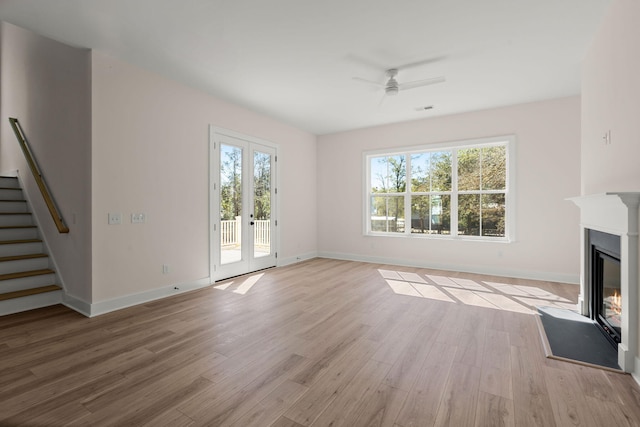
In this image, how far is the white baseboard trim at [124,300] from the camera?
3330mm

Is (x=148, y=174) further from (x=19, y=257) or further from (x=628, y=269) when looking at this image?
(x=628, y=269)

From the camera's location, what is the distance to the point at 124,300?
357 centimetres

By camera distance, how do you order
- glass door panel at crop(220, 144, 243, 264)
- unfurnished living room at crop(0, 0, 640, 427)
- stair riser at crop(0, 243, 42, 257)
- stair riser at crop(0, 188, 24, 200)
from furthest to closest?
glass door panel at crop(220, 144, 243, 264) < stair riser at crop(0, 188, 24, 200) < stair riser at crop(0, 243, 42, 257) < unfurnished living room at crop(0, 0, 640, 427)

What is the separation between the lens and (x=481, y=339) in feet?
8.80

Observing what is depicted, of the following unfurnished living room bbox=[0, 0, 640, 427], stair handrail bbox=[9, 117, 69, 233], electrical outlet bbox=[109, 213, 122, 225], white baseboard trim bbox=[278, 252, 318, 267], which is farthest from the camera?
white baseboard trim bbox=[278, 252, 318, 267]

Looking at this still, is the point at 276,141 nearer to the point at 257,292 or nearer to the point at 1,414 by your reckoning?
the point at 257,292

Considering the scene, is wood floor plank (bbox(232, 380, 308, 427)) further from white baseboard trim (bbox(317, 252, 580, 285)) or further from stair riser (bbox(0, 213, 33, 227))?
stair riser (bbox(0, 213, 33, 227))

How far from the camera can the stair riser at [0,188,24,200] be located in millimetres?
4582

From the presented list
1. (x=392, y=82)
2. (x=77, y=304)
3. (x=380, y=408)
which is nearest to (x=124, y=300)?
(x=77, y=304)

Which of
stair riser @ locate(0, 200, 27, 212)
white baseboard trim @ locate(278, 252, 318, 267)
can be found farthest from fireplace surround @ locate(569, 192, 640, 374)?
stair riser @ locate(0, 200, 27, 212)

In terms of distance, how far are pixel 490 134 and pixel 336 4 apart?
399 cm

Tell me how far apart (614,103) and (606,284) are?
167 centimetres

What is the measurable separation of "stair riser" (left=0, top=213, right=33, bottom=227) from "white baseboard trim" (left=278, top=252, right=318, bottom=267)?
158 inches

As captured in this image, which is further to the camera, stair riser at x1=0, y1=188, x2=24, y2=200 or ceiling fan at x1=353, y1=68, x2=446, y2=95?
stair riser at x1=0, y1=188, x2=24, y2=200
